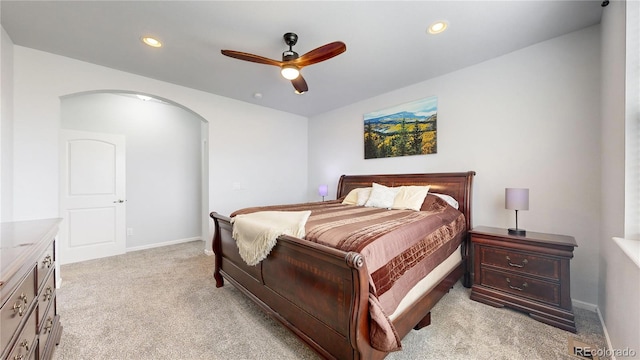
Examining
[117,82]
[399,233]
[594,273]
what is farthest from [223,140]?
[594,273]

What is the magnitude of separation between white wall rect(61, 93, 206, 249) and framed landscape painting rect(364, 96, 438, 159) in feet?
10.6

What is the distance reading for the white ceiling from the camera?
201 cm

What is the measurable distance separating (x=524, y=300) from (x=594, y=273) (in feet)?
2.66

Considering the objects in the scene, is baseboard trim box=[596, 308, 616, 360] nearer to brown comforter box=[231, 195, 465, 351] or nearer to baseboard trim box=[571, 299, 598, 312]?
baseboard trim box=[571, 299, 598, 312]

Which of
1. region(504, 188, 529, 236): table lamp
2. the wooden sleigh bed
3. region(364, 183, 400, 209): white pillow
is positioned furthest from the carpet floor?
region(364, 183, 400, 209): white pillow

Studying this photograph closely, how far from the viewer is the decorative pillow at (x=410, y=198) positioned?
9.55 ft

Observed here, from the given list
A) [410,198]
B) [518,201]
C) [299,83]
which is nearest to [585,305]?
[518,201]

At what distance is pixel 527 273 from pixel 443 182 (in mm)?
1323

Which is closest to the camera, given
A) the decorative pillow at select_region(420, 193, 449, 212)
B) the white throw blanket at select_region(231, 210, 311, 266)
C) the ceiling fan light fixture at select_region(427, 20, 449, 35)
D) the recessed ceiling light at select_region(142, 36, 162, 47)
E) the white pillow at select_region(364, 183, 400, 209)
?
the white throw blanket at select_region(231, 210, 311, 266)

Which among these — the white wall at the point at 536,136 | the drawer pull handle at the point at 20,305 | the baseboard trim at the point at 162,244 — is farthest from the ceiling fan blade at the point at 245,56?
the baseboard trim at the point at 162,244

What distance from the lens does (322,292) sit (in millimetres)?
1479

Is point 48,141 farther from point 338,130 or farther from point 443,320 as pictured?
point 443,320

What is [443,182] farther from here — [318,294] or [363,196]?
[318,294]

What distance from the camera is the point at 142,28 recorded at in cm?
227
